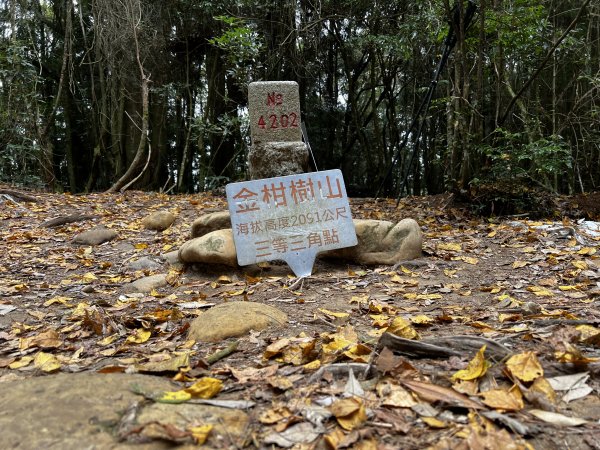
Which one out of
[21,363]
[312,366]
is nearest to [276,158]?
[21,363]

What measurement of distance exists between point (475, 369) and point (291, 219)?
8.42 ft

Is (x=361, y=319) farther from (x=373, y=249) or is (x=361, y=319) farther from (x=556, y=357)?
(x=373, y=249)

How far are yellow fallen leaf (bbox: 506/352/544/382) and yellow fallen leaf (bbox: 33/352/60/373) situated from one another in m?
1.90

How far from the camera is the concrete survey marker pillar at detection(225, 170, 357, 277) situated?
153 inches

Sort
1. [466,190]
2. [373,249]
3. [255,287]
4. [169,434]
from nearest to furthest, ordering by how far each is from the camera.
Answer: [169,434] → [255,287] → [373,249] → [466,190]

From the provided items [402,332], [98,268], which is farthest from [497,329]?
[98,268]

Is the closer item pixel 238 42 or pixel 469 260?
pixel 469 260

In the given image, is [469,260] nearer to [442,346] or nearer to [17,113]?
[442,346]

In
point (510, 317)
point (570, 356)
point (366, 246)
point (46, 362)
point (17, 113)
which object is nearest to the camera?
point (570, 356)

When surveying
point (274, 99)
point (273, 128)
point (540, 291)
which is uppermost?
point (274, 99)

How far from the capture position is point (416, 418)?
1.40 m

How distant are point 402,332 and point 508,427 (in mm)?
745

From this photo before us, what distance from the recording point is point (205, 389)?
157 centimetres

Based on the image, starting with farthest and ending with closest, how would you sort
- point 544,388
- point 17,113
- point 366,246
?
point 17,113
point 366,246
point 544,388
